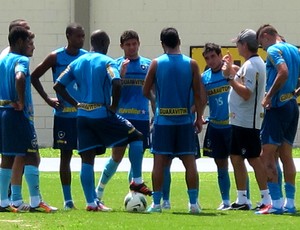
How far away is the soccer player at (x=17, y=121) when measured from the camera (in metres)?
11.1

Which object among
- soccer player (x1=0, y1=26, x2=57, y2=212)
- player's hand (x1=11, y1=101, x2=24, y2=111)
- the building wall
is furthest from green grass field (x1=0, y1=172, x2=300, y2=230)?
the building wall

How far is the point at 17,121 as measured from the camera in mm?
11109

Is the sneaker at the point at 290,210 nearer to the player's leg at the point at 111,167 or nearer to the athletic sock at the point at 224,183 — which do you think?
the athletic sock at the point at 224,183

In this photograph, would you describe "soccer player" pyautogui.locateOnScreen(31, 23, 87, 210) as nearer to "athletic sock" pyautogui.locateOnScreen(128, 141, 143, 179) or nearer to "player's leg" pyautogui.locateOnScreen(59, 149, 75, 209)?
"player's leg" pyautogui.locateOnScreen(59, 149, 75, 209)

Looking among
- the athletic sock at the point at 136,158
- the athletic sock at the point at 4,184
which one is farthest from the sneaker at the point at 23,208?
the athletic sock at the point at 136,158

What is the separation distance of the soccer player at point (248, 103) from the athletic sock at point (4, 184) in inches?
102

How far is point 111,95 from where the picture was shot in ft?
36.7

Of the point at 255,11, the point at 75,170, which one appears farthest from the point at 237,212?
the point at 255,11

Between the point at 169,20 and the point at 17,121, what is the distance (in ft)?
39.5

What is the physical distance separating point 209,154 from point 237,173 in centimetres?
66

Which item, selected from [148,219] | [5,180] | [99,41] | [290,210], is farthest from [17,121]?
[290,210]

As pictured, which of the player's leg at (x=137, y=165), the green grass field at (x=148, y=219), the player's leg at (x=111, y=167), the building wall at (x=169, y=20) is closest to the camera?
the green grass field at (x=148, y=219)

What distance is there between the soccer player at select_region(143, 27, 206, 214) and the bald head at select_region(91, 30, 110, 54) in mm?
622

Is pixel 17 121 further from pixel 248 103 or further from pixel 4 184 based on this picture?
pixel 248 103
